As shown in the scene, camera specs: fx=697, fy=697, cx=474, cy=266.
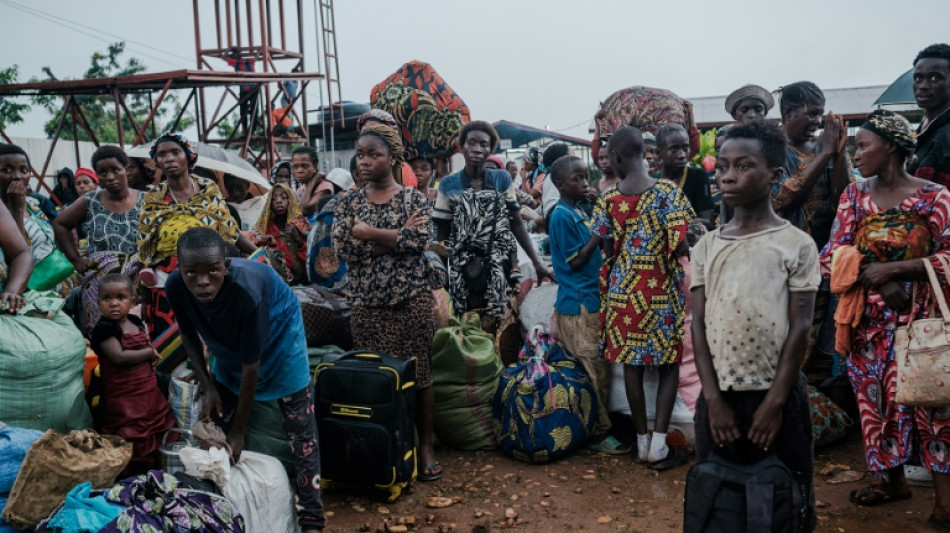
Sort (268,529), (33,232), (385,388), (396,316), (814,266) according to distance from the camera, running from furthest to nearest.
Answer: (33,232) < (396,316) < (385,388) < (268,529) < (814,266)

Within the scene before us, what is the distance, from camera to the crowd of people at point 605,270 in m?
2.62

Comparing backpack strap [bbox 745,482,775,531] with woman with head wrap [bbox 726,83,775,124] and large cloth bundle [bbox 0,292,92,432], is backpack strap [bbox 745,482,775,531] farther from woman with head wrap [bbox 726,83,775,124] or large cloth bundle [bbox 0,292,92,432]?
woman with head wrap [bbox 726,83,775,124]

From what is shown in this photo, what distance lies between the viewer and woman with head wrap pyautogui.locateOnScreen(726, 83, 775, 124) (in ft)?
16.8

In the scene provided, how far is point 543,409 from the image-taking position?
445cm

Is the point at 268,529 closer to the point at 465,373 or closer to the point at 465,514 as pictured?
the point at 465,514

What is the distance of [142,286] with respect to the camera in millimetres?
4406

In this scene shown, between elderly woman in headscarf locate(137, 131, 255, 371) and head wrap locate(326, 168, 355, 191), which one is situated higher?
head wrap locate(326, 168, 355, 191)

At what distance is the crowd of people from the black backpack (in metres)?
0.11

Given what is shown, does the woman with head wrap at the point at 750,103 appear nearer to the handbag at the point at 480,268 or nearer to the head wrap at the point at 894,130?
the head wrap at the point at 894,130

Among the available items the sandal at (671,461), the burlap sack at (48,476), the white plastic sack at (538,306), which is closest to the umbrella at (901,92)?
the white plastic sack at (538,306)

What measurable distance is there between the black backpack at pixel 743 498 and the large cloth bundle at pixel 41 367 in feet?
9.93

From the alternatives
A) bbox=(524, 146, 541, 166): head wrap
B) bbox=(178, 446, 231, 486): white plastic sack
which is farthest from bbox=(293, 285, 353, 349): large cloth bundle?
bbox=(524, 146, 541, 166): head wrap

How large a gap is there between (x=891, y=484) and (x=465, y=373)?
2.50m

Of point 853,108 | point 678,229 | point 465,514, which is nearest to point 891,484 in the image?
point 678,229
